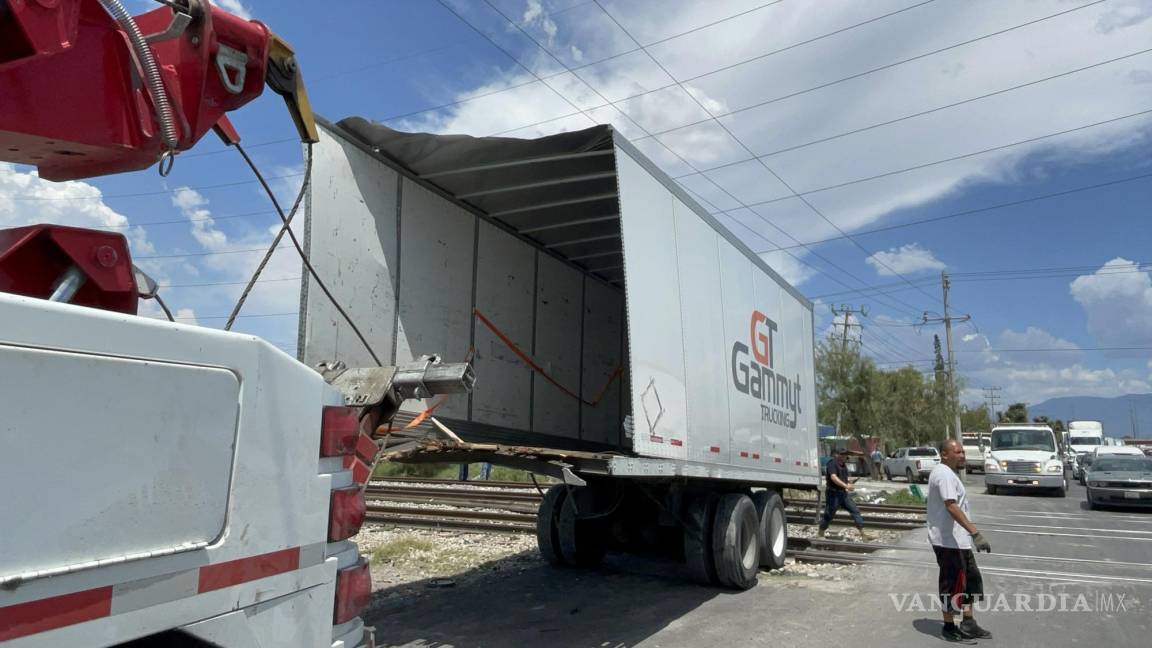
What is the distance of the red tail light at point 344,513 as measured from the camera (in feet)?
9.29

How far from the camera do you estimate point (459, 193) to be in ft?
25.9

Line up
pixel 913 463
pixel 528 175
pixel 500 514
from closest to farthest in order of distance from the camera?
pixel 528 175 < pixel 500 514 < pixel 913 463

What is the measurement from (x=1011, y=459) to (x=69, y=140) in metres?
25.8

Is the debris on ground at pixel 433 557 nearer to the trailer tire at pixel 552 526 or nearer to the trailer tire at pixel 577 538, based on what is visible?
the trailer tire at pixel 552 526

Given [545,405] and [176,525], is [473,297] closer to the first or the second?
[545,405]

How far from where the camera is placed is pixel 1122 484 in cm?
1859

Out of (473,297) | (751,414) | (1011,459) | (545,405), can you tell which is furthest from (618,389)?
(1011,459)

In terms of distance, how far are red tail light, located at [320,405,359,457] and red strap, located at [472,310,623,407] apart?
17.2ft

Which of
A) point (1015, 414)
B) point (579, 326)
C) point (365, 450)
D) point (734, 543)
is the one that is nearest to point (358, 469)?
point (365, 450)

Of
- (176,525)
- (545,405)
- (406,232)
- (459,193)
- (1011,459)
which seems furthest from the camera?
(1011,459)

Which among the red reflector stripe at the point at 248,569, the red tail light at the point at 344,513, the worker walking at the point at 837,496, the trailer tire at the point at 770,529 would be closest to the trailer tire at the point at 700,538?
the trailer tire at the point at 770,529

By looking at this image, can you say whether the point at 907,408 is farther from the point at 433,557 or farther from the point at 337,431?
the point at 337,431

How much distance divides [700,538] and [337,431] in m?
6.34

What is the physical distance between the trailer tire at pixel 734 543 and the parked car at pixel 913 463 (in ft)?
82.3
